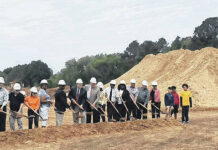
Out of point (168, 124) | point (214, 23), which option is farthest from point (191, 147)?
point (214, 23)

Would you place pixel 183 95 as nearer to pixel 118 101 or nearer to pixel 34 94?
pixel 118 101

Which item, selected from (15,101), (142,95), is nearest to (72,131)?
(15,101)

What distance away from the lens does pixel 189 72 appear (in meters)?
37.9

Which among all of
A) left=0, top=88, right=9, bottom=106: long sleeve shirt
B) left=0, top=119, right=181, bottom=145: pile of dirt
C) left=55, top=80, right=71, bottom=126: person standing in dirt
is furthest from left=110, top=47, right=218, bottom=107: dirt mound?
left=0, top=88, right=9, bottom=106: long sleeve shirt

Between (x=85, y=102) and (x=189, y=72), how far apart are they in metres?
25.1

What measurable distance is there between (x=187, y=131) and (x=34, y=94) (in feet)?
16.4

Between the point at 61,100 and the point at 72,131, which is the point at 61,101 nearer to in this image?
the point at 61,100

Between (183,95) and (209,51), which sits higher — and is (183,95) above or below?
below

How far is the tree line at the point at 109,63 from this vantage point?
68938 mm

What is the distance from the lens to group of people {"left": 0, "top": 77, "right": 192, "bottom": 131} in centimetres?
1291

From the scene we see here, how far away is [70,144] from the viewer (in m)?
11.2

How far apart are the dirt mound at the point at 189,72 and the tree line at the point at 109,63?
19879mm

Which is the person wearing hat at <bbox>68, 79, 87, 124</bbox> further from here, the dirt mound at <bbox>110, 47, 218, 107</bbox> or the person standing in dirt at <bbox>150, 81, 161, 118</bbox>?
the dirt mound at <bbox>110, 47, 218, 107</bbox>

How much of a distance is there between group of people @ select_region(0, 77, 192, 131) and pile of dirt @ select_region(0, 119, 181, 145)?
900 mm
